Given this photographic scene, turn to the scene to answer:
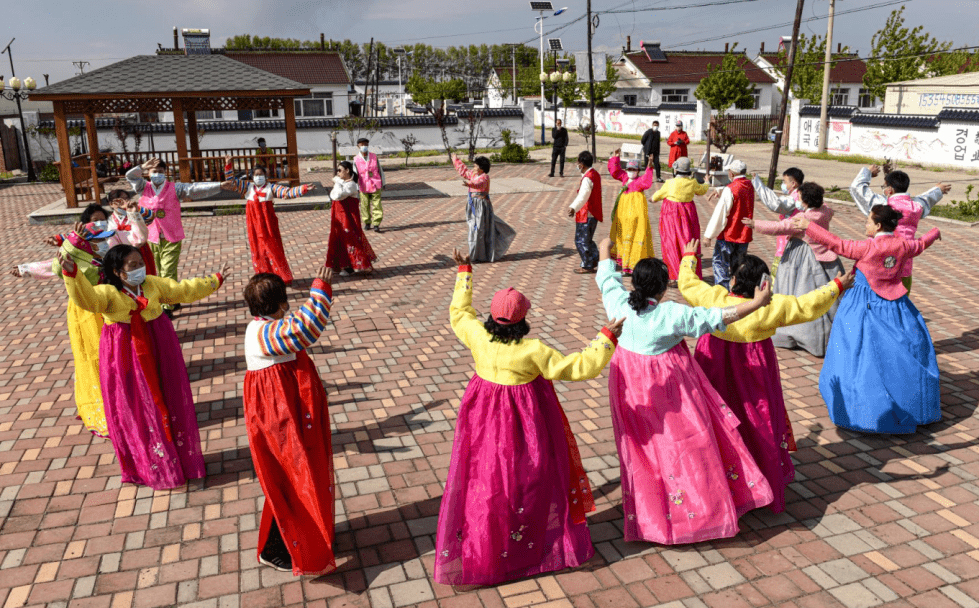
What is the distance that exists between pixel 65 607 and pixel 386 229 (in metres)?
10.9

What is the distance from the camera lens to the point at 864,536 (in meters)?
4.11

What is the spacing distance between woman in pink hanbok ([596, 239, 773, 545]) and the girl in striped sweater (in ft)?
5.17

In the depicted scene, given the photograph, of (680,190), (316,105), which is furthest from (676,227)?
(316,105)

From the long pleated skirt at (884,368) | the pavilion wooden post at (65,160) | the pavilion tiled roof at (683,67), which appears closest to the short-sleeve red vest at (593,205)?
the long pleated skirt at (884,368)

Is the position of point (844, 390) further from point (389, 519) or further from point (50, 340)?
point (50, 340)

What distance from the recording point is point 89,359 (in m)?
5.38

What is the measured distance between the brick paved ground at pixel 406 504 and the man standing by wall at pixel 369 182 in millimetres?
5803

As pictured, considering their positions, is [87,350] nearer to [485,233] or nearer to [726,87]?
[485,233]

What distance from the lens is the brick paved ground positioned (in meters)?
3.72

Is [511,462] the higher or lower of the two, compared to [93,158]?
lower

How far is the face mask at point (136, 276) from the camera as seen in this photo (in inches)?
172

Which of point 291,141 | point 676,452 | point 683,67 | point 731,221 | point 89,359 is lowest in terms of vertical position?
point 676,452

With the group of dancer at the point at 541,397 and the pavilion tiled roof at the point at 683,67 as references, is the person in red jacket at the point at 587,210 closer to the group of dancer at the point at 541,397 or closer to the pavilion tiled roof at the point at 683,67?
the group of dancer at the point at 541,397

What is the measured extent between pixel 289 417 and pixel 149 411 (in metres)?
1.38
